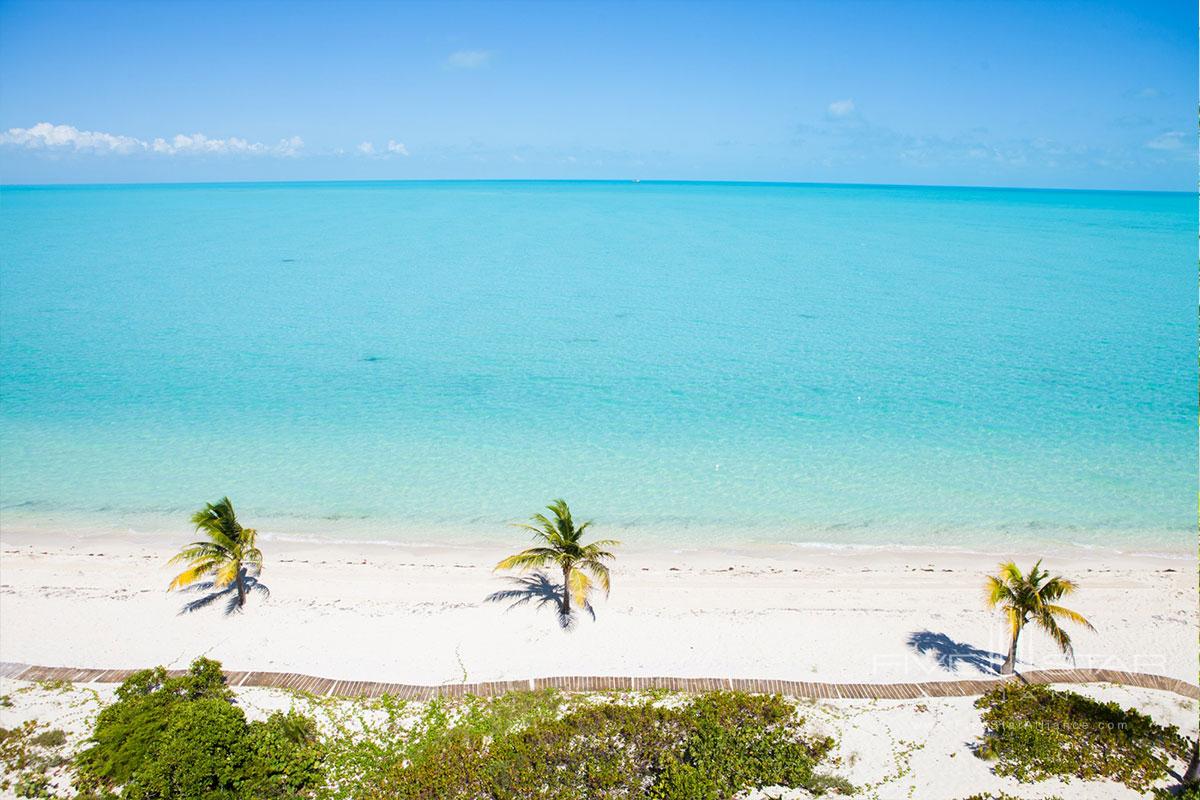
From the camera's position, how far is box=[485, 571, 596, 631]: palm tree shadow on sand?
16922 millimetres

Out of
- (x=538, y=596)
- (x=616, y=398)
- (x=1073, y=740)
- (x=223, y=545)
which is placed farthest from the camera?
(x=616, y=398)

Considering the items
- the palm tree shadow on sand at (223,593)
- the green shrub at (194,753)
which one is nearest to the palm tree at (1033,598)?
the green shrub at (194,753)

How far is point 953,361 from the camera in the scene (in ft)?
125

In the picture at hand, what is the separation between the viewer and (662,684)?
1425 cm

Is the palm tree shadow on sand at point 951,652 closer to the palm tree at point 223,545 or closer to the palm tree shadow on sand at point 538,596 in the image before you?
the palm tree shadow on sand at point 538,596

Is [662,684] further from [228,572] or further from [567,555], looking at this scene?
[228,572]

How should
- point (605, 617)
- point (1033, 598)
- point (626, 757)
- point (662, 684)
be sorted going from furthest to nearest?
point (605, 617) → point (662, 684) → point (1033, 598) → point (626, 757)

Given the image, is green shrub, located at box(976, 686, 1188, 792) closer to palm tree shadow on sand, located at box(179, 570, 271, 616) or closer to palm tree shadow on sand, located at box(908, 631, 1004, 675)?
palm tree shadow on sand, located at box(908, 631, 1004, 675)

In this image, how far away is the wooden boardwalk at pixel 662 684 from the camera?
45.8ft

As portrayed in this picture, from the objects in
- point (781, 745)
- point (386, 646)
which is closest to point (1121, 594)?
point (781, 745)

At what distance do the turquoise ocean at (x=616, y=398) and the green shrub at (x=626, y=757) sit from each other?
27.9ft

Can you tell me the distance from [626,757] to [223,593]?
11567mm

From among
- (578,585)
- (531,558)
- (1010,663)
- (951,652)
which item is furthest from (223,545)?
(1010,663)

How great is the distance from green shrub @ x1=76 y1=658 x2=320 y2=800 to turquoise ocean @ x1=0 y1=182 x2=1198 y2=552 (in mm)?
9147
